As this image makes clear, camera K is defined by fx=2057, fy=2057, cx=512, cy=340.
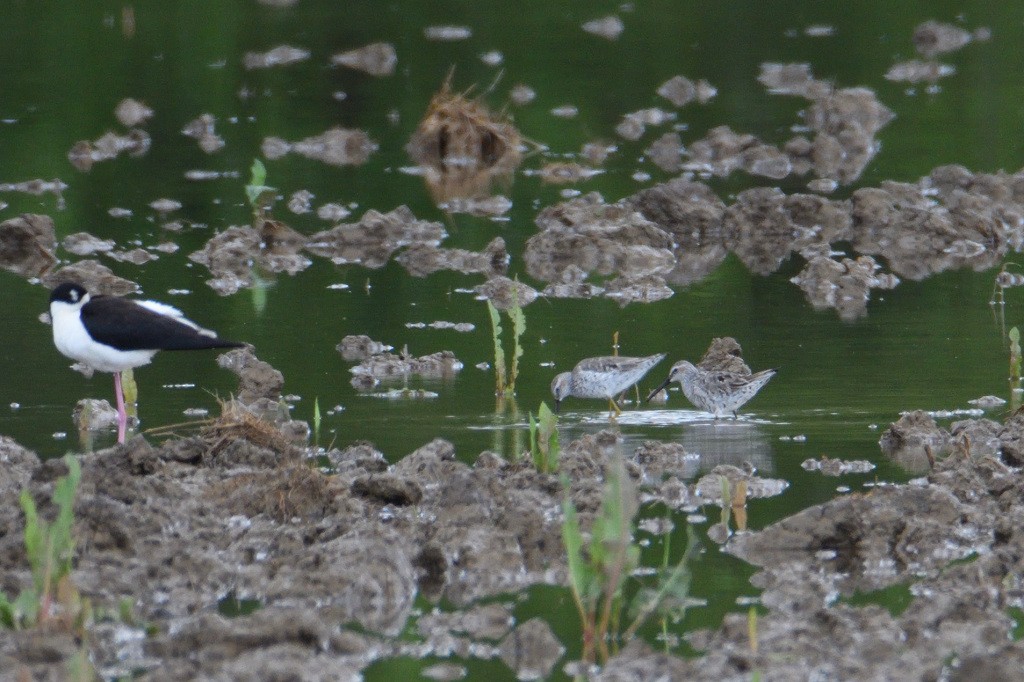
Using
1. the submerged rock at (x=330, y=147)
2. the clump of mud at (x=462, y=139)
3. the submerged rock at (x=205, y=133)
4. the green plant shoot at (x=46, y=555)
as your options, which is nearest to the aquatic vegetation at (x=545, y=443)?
the green plant shoot at (x=46, y=555)

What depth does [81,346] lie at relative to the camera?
10688mm

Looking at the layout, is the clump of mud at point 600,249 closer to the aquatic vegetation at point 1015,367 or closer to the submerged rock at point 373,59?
the aquatic vegetation at point 1015,367

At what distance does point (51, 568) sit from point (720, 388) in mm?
4822

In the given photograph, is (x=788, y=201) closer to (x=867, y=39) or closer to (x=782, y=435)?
(x=782, y=435)

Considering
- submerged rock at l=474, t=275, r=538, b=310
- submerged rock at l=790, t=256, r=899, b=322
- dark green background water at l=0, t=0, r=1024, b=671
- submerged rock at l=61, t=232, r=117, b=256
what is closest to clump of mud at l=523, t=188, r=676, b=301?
dark green background water at l=0, t=0, r=1024, b=671

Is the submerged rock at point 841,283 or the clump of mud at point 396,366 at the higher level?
the submerged rock at point 841,283

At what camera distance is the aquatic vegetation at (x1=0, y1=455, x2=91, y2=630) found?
668 centimetres

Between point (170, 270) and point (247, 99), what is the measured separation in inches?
464

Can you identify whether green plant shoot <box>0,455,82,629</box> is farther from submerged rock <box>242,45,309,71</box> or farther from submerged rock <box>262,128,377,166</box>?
submerged rock <box>242,45,309,71</box>

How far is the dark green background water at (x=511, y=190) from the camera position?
36.4ft

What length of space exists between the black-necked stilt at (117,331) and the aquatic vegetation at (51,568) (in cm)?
371

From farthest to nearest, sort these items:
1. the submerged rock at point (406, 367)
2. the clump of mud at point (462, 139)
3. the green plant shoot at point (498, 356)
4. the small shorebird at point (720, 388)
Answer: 1. the clump of mud at point (462, 139)
2. the submerged rock at point (406, 367)
3. the green plant shoot at point (498, 356)
4. the small shorebird at point (720, 388)

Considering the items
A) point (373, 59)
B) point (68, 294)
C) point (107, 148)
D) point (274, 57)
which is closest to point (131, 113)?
point (107, 148)

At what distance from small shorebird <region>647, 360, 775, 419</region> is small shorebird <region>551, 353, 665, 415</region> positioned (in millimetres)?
332
